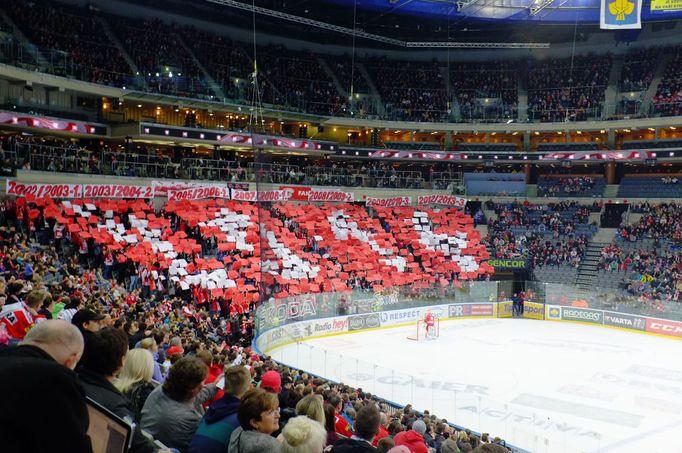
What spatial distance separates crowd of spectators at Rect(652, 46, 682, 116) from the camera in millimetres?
43844

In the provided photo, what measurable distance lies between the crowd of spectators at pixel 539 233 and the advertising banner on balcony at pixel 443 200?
254 centimetres

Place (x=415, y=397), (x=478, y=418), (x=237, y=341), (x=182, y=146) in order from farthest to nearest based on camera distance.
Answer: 1. (x=182, y=146)
2. (x=237, y=341)
3. (x=415, y=397)
4. (x=478, y=418)

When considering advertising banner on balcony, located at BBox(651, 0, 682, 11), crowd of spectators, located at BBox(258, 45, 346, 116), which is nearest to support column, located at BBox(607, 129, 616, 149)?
advertising banner on balcony, located at BBox(651, 0, 682, 11)

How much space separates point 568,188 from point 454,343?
23659 millimetres

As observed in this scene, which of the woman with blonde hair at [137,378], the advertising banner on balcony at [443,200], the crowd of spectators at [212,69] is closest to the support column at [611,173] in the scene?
the crowd of spectators at [212,69]

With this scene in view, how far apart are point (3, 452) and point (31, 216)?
23.8 meters

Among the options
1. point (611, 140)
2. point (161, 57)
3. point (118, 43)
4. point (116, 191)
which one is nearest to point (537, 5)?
point (611, 140)

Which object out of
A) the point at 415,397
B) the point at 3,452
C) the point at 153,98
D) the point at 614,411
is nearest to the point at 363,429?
the point at 3,452

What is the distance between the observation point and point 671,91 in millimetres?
45062

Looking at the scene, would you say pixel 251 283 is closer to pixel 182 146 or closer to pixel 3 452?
pixel 182 146

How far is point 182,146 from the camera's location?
42.8m

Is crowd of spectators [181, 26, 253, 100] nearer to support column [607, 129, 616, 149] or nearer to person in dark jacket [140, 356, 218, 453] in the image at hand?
support column [607, 129, 616, 149]

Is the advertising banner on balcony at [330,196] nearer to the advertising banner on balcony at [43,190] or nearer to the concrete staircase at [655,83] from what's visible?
the advertising banner on balcony at [43,190]

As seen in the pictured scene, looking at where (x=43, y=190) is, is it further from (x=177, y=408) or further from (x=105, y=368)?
(x=105, y=368)
